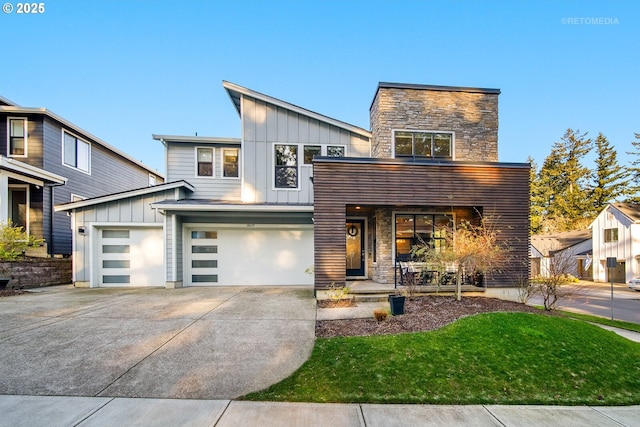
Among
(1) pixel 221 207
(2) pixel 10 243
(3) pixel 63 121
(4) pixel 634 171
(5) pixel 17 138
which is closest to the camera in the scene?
(2) pixel 10 243

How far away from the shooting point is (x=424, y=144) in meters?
10.7

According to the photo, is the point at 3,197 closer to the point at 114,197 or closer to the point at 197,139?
the point at 114,197

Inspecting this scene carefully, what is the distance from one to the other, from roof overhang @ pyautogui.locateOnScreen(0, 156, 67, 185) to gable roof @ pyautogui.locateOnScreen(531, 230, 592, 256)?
3527 cm

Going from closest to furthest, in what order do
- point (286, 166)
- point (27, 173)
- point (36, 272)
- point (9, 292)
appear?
1. point (9, 292)
2. point (36, 272)
3. point (27, 173)
4. point (286, 166)

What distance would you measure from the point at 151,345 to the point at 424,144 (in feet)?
32.7

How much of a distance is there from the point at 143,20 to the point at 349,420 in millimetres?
15308

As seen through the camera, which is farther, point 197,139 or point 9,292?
point 197,139

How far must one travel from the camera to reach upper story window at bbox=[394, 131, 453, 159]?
418 inches

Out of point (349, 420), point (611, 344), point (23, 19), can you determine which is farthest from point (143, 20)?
point (611, 344)

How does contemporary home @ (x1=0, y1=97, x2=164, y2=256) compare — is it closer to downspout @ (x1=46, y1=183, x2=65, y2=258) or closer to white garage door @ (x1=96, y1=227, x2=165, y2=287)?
downspout @ (x1=46, y1=183, x2=65, y2=258)

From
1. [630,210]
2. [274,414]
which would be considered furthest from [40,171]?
[630,210]

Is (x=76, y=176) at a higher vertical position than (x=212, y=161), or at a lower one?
lower

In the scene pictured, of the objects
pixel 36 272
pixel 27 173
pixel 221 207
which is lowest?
pixel 36 272

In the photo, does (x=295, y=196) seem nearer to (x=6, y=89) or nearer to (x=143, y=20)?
(x=143, y=20)
